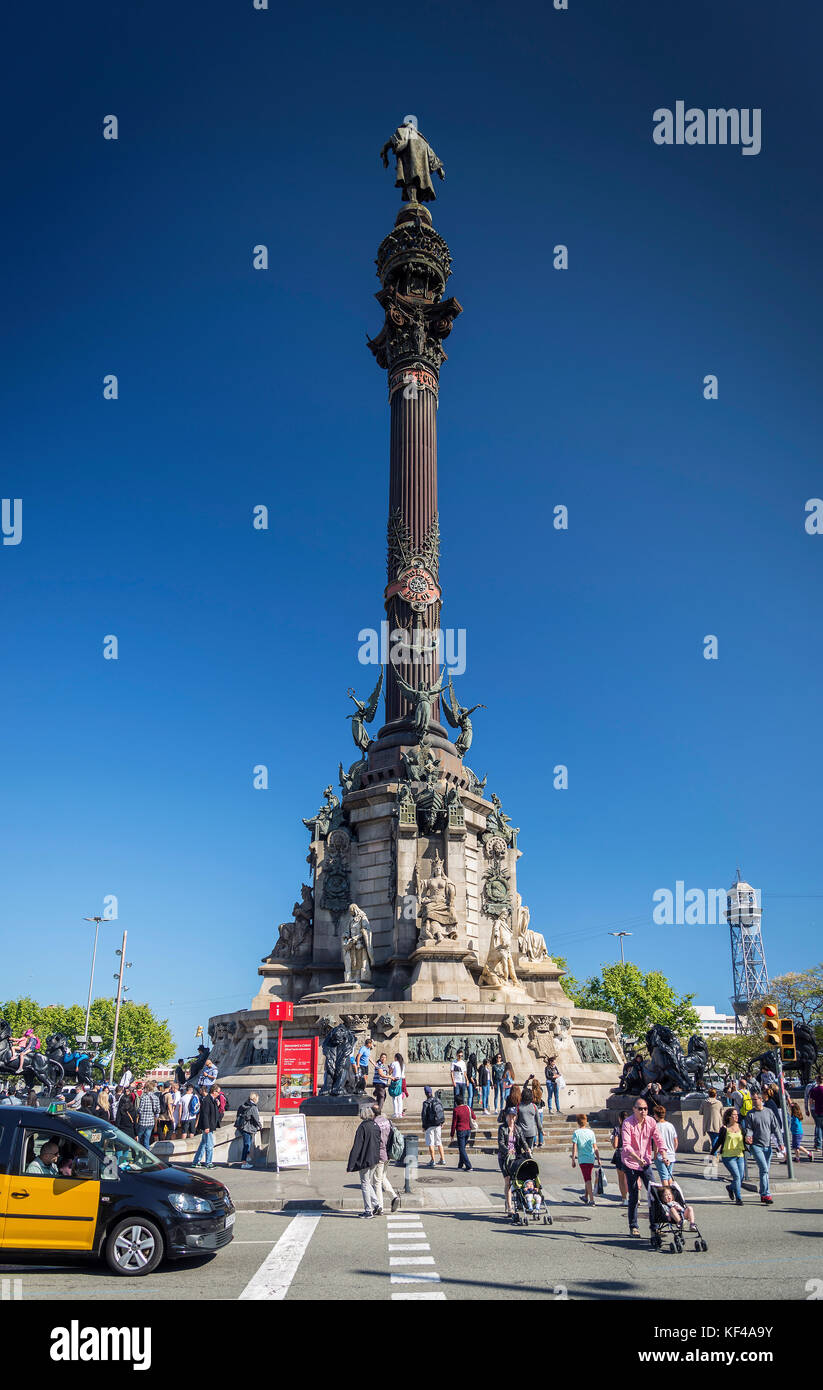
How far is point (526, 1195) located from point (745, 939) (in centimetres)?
16080

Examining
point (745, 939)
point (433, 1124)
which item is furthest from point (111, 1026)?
point (745, 939)

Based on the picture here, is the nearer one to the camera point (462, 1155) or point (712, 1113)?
point (462, 1155)

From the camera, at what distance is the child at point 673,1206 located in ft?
38.0

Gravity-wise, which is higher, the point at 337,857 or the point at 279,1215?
the point at 337,857

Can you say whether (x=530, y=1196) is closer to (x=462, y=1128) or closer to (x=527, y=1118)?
(x=527, y=1118)

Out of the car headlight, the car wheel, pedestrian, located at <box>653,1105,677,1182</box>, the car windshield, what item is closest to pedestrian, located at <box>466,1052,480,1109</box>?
pedestrian, located at <box>653,1105,677,1182</box>

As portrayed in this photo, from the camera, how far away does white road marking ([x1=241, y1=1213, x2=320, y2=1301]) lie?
9492 mm

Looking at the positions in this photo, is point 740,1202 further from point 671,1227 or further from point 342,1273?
point 342,1273

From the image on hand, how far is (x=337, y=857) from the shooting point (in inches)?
1414

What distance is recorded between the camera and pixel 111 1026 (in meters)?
88.2

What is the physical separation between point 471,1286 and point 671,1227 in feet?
10.9

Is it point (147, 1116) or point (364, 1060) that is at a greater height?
point (364, 1060)
